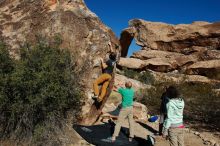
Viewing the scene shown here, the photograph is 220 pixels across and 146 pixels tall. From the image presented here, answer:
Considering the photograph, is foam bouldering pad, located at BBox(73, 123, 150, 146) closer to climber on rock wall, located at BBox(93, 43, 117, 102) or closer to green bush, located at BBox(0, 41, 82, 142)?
climber on rock wall, located at BBox(93, 43, 117, 102)

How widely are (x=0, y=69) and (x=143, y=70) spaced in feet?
73.9

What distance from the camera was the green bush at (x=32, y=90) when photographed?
6410 millimetres

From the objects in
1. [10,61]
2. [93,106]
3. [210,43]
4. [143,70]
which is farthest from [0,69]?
[210,43]

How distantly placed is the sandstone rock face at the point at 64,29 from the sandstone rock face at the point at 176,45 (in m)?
19.3

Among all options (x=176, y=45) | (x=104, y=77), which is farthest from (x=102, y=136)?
(x=176, y=45)

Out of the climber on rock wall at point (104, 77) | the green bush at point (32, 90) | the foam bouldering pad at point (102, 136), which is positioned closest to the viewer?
the green bush at point (32, 90)

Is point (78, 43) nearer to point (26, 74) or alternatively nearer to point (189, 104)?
point (26, 74)

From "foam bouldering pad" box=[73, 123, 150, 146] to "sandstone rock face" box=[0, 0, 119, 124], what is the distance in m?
0.28

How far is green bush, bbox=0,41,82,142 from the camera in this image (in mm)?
6410

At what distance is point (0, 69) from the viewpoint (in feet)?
21.8

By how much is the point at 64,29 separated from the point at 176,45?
25289mm

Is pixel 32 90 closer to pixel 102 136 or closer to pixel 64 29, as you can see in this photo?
pixel 64 29

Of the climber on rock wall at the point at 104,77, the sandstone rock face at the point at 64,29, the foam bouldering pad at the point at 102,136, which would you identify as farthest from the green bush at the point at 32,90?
the climber on rock wall at the point at 104,77

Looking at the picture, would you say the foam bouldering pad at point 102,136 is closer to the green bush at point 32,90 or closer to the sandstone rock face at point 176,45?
the green bush at point 32,90
